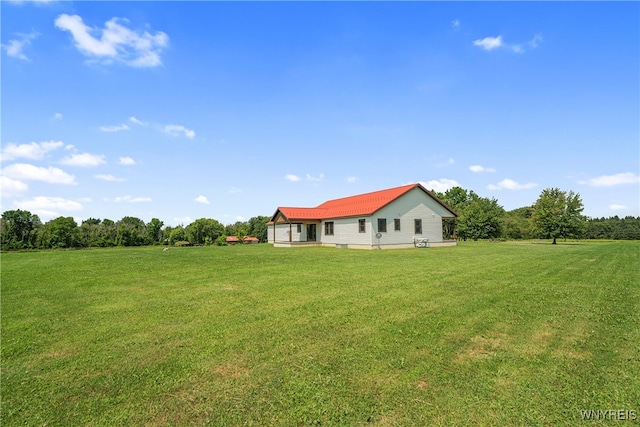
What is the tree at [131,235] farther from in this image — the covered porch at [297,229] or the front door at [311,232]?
the front door at [311,232]

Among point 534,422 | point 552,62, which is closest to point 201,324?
point 534,422

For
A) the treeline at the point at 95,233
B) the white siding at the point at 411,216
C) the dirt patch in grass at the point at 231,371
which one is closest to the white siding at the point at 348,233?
the white siding at the point at 411,216

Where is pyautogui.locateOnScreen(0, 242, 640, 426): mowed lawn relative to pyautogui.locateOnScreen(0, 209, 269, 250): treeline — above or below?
below

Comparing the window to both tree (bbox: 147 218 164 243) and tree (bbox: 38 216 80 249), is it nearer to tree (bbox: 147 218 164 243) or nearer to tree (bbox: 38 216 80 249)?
tree (bbox: 147 218 164 243)

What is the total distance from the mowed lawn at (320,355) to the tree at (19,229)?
2881 inches

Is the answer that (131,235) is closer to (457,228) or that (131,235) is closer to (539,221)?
(457,228)

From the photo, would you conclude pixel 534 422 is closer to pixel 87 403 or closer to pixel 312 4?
pixel 87 403

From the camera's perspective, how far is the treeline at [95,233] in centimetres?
6034

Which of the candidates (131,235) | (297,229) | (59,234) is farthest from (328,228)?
(59,234)

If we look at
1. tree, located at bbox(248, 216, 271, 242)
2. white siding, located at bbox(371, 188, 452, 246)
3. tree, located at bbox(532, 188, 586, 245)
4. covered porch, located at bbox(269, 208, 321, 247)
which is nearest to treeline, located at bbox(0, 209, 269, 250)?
tree, located at bbox(248, 216, 271, 242)

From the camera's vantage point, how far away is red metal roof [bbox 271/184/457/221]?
26.9m

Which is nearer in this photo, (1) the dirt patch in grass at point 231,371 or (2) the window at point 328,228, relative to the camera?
(1) the dirt patch in grass at point 231,371

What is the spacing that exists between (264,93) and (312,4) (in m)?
6.08

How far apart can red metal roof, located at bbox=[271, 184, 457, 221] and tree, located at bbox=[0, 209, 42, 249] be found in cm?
5934
